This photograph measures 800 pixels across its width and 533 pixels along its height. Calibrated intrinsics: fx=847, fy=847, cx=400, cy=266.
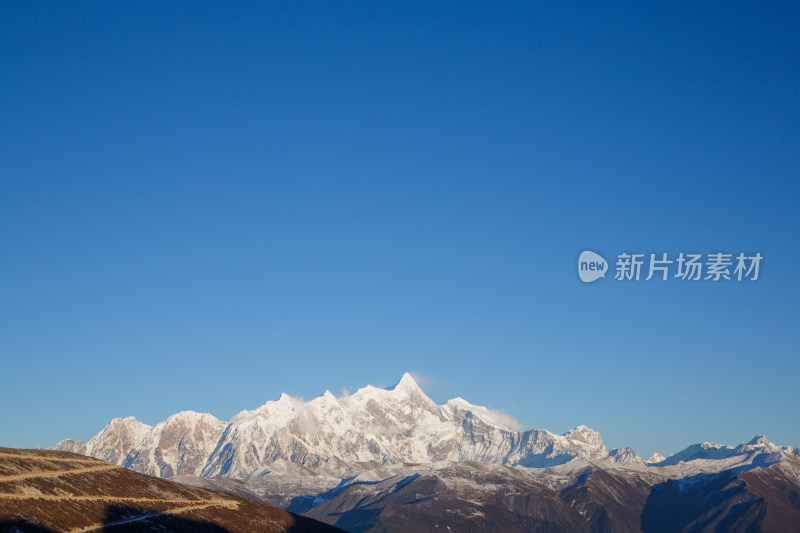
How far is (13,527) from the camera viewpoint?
19938 cm
